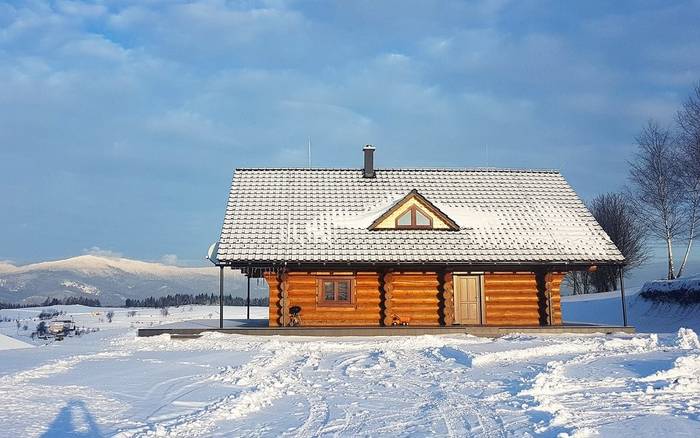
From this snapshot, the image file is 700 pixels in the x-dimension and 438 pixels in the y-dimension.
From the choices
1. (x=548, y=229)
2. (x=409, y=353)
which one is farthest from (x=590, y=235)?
(x=409, y=353)

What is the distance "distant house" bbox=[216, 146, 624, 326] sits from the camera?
17781mm

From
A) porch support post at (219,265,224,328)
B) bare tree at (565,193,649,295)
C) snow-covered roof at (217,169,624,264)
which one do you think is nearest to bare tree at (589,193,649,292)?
bare tree at (565,193,649,295)

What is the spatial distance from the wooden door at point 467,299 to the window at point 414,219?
202 cm

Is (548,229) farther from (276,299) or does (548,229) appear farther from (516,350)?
(276,299)

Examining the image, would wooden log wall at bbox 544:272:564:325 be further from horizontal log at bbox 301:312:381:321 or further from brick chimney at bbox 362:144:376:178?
brick chimney at bbox 362:144:376:178

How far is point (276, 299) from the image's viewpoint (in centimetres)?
1811

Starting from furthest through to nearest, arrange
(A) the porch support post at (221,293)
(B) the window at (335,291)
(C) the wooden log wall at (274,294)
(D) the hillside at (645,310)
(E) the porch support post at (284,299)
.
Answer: (D) the hillside at (645,310) < (B) the window at (335,291) < (C) the wooden log wall at (274,294) < (E) the porch support post at (284,299) < (A) the porch support post at (221,293)

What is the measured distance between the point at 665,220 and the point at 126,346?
93.9ft

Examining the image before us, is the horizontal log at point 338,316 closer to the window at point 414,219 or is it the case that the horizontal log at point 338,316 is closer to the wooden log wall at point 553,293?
the window at point 414,219

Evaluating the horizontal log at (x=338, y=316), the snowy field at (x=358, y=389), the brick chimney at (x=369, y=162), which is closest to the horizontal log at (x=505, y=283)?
the horizontal log at (x=338, y=316)

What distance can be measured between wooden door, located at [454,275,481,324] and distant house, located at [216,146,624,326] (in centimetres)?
3

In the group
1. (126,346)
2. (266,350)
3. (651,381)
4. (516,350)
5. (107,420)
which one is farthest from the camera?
(126,346)

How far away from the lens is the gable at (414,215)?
62.3 ft

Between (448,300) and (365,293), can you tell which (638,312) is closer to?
(448,300)
